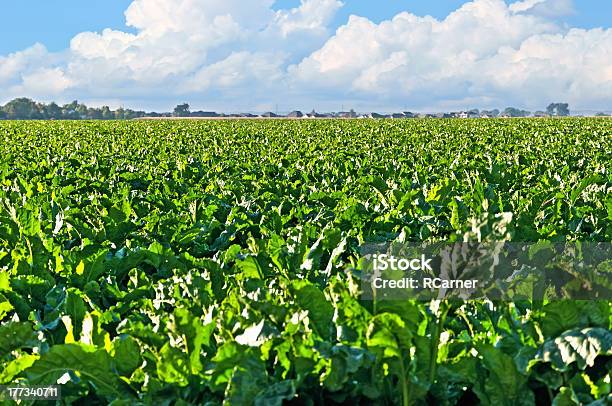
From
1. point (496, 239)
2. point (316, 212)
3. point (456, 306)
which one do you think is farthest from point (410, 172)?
point (496, 239)

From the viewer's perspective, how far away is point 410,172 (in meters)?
10.8

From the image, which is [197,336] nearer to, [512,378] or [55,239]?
[512,378]

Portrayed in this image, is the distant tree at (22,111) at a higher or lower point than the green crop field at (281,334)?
higher

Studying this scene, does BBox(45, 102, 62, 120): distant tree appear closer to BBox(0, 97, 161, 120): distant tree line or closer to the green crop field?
BBox(0, 97, 161, 120): distant tree line

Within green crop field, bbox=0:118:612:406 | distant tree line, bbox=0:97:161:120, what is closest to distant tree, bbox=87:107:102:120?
distant tree line, bbox=0:97:161:120

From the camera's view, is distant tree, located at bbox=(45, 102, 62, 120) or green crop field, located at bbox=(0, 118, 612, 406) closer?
green crop field, located at bbox=(0, 118, 612, 406)

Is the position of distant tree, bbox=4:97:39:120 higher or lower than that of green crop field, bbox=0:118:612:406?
higher

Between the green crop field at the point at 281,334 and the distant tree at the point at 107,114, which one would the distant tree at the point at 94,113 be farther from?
the green crop field at the point at 281,334

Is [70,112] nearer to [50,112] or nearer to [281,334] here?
[50,112]

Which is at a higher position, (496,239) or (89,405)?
(496,239)

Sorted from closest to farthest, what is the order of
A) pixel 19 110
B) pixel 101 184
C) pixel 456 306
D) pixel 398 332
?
1. pixel 398 332
2. pixel 456 306
3. pixel 101 184
4. pixel 19 110

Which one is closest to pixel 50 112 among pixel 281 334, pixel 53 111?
pixel 53 111

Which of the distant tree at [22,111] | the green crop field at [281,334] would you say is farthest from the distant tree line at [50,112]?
the green crop field at [281,334]

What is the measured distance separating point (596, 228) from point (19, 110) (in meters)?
165
